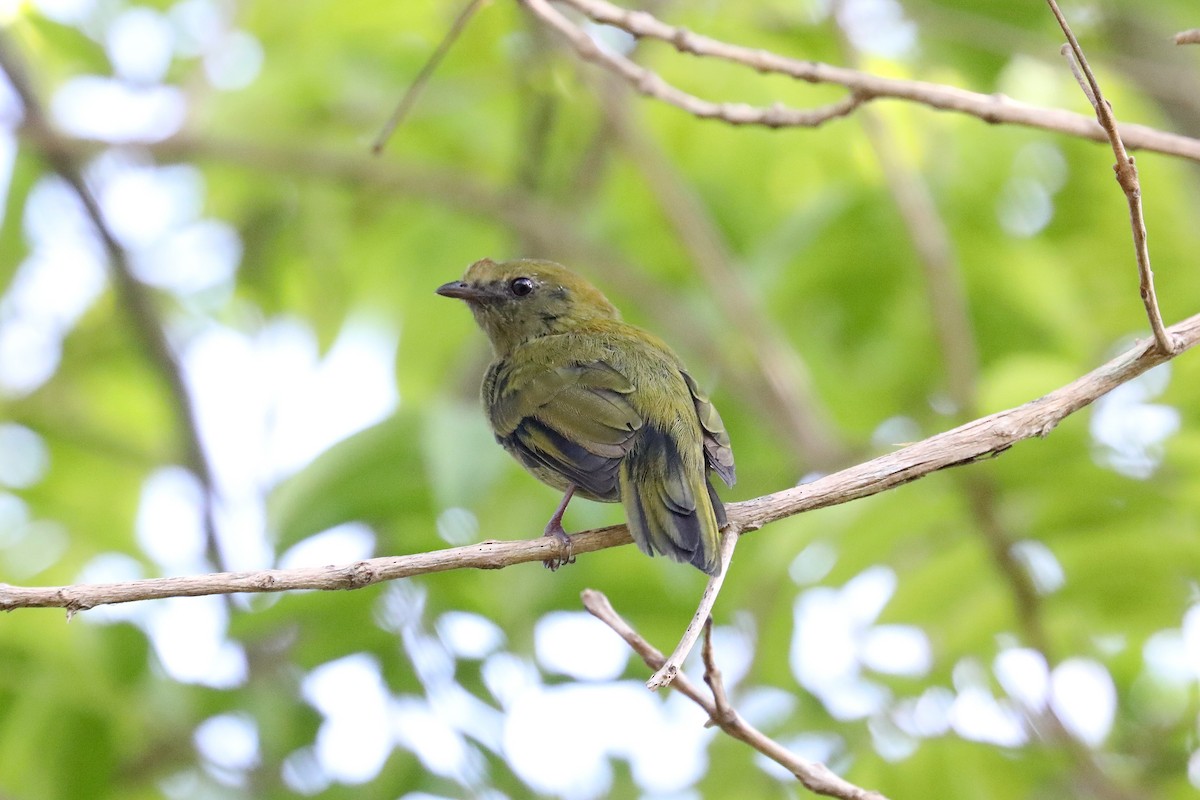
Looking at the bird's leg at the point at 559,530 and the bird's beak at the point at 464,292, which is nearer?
the bird's leg at the point at 559,530

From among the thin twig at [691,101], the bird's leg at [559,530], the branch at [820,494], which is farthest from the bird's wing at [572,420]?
the thin twig at [691,101]

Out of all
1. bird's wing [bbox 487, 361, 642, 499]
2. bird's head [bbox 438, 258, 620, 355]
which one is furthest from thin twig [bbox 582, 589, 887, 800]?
bird's head [bbox 438, 258, 620, 355]

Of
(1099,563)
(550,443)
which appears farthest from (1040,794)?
(550,443)

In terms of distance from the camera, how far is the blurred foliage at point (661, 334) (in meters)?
4.22

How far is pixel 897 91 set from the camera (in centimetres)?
351

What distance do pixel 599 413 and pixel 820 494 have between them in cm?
122

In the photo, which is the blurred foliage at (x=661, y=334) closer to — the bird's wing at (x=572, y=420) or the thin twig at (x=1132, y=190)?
the bird's wing at (x=572, y=420)

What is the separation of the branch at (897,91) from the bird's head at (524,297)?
1.76 metres

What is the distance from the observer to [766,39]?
5598mm

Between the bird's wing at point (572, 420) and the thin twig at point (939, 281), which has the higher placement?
the thin twig at point (939, 281)

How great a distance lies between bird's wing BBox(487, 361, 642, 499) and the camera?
12.6 feet

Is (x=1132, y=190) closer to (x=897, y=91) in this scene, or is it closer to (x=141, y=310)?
(x=897, y=91)

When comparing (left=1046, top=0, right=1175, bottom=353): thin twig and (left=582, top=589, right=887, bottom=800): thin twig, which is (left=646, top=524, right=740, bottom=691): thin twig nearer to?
(left=582, top=589, right=887, bottom=800): thin twig

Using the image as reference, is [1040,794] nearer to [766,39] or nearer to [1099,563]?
[1099,563]
